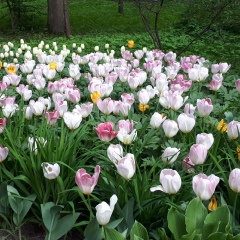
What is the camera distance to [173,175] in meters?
2.08

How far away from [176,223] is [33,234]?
0.94 m

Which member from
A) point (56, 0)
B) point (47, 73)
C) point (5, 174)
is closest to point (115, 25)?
point (56, 0)

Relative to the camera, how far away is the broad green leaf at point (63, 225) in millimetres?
2289

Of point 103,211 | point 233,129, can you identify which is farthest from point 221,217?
point 233,129

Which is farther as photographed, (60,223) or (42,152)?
(42,152)

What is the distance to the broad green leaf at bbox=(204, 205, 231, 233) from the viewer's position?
1966mm

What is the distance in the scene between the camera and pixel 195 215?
2000 mm

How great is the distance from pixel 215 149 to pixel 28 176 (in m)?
1.10

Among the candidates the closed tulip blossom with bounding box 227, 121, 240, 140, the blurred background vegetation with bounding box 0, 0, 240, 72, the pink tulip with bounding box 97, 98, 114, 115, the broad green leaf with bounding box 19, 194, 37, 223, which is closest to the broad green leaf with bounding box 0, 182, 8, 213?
the broad green leaf with bounding box 19, 194, 37, 223

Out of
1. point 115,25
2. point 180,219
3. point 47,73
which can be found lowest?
point 115,25

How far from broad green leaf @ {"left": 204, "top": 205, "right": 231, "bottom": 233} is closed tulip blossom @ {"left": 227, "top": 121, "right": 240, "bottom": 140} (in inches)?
30.6

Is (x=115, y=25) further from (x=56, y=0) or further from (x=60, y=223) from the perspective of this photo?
(x=60, y=223)

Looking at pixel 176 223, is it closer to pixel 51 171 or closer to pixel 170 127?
pixel 51 171

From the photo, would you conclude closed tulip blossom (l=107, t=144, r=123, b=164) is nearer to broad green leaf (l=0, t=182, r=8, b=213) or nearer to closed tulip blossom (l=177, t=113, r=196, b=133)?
closed tulip blossom (l=177, t=113, r=196, b=133)
